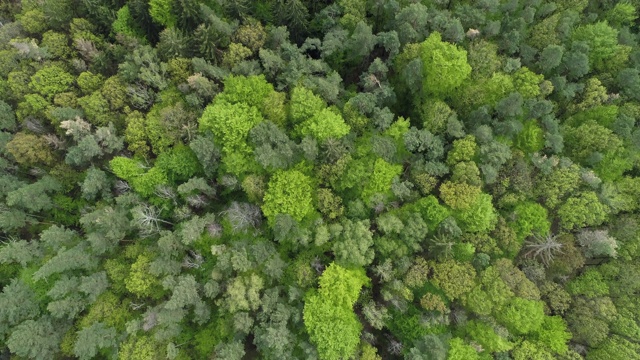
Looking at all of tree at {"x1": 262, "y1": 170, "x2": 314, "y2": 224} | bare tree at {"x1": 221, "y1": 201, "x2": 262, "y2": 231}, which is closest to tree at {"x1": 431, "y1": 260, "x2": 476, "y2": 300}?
tree at {"x1": 262, "y1": 170, "x2": 314, "y2": 224}

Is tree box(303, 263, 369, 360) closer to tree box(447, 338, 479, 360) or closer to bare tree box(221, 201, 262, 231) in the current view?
tree box(447, 338, 479, 360)

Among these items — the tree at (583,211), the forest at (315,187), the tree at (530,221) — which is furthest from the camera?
the tree at (530,221)

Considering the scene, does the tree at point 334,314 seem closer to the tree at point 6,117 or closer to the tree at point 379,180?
the tree at point 379,180

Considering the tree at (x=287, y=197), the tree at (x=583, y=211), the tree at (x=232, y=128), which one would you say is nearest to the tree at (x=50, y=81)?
the tree at (x=232, y=128)

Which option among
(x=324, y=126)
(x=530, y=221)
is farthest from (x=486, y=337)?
(x=324, y=126)

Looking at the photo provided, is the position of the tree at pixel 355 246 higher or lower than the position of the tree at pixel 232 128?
lower
